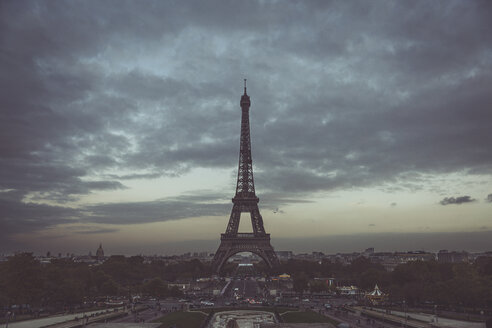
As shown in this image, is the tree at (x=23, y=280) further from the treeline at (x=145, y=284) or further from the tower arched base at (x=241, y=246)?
the tower arched base at (x=241, y=246)

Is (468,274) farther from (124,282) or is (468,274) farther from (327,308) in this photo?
(124,282)

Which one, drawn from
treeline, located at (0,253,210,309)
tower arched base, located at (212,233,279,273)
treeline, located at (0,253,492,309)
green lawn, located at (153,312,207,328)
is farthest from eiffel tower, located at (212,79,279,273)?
green lawn, located at (153,312,207,328)

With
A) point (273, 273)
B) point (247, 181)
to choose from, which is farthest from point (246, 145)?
point (273, 273)

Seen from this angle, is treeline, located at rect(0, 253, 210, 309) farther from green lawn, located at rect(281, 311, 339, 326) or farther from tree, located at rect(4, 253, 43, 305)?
green lawn, located at rect(281, 311, 339, 326)

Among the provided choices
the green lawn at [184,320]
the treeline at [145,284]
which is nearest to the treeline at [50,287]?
the treeline at [145,284]

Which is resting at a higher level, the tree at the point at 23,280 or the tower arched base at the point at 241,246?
the tower arched base at the point at 241,246

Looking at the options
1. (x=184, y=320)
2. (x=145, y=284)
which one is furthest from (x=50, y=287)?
(x=184, y=320)

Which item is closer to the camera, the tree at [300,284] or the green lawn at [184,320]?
the green lawn at [184,320]
